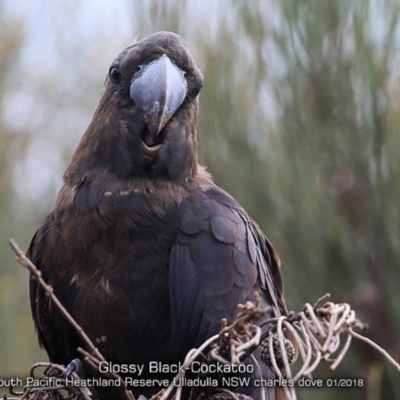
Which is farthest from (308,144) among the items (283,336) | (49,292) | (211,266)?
(49,292)

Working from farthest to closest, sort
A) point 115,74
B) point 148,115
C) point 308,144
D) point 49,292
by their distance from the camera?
point 308,144 < point 115,74 < point 148,115 < point 49,292

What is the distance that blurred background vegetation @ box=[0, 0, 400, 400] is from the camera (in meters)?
3.70

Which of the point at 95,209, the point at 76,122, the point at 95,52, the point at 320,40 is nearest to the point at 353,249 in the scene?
the point at 320,40

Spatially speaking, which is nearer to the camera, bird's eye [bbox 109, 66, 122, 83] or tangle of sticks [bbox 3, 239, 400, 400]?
tangle of sticks [bbox 3, 239, 400, 400]

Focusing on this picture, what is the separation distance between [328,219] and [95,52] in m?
2.88

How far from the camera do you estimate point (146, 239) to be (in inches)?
120

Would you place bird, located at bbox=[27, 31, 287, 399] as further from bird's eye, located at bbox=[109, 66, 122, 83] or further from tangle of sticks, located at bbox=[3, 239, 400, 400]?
tangle of sticks, located at bbox=[3, 239, 400, 400]

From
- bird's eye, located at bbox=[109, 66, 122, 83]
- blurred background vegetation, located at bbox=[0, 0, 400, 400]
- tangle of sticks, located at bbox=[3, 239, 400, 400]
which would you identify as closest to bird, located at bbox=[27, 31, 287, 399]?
bird's eye, located at bbox=[109, 66, 122, 83]

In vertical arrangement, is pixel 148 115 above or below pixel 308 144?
above

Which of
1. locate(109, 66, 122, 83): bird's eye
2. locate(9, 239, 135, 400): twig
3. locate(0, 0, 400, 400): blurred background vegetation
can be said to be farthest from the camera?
locate(0, 0, 400, 400): blurred background vegetation

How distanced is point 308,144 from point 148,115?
113 cm

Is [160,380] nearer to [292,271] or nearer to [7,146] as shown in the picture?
[292,271]

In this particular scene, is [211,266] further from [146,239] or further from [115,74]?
[115,74]

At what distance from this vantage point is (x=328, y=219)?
12.4 feet
